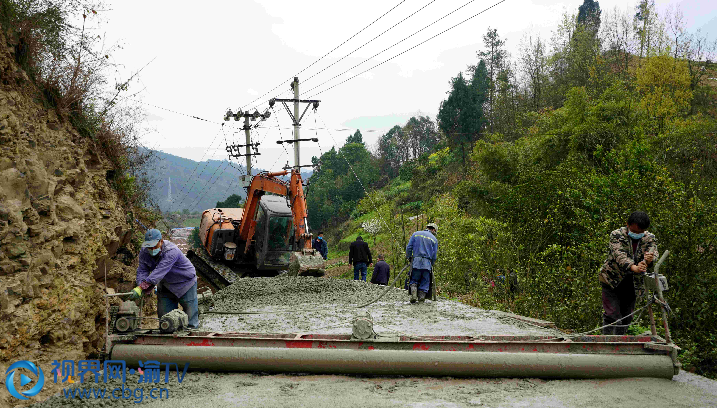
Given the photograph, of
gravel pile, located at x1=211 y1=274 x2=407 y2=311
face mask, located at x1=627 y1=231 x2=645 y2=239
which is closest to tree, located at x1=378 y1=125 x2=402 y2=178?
gravel pile, located at x1=211 y1=274 x2=407 y2=311

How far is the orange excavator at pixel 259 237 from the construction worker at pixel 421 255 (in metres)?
5.00

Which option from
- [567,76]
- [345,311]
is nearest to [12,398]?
[345,311]

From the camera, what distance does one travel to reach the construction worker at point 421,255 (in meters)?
9.18

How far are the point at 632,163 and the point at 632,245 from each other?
7.34 meters

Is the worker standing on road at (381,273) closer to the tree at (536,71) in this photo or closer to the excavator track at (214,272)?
the excavator track at (214,272)

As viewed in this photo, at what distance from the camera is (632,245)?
5598 millimetres

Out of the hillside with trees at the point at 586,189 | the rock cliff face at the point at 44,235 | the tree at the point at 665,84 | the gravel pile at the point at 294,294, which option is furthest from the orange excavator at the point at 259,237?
the tree at the point at 665,84

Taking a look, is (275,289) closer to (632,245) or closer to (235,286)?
(235,286)

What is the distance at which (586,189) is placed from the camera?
12.2 m

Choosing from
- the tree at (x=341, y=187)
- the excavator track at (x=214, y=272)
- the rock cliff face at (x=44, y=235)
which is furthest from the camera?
the tree at (x=341, y=187)

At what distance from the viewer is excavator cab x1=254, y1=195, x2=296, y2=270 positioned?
15227 millimetres

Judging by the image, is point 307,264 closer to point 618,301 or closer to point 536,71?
point 618,301

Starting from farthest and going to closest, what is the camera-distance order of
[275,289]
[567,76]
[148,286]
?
[567,76] < [275,289] < [148,286]

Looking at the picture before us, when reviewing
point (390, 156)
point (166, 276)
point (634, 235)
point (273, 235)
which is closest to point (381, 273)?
point (273, 235)
